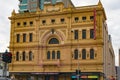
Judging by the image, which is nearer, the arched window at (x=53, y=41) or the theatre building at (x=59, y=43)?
the theatre building at (x=59, y=43)

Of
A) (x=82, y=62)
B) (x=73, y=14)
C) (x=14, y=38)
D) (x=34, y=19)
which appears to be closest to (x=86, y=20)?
(x=73, y=14)

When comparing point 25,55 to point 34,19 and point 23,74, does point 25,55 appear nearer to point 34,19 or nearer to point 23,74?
point 23,74

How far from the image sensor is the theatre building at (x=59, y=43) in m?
59.8

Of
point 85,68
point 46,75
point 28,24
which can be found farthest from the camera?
point 28,24

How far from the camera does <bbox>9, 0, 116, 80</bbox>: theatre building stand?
196 feet

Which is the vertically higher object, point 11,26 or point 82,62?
point 11,26

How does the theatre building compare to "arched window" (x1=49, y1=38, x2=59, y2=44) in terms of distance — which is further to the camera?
"arched window" (x1=49, y1=38, x2=59, y2=44)

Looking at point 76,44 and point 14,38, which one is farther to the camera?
point 14,38

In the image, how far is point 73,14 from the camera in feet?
208

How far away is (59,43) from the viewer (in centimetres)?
6394

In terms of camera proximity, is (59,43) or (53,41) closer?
(59,43)

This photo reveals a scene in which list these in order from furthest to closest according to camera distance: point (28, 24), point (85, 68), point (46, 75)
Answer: point (28, 24)
point (46, 75)
point (85, 68)

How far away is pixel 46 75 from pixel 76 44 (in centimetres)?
1005

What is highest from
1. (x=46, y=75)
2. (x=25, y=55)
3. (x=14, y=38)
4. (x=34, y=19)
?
(x=34, y=19)
